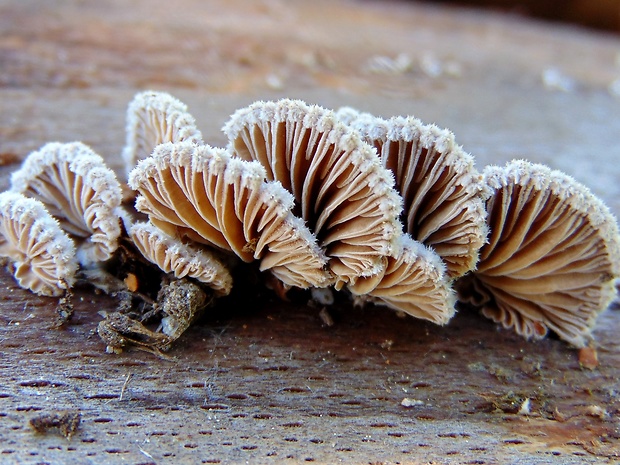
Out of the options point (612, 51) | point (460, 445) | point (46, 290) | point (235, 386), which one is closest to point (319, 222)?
point (235, 386)

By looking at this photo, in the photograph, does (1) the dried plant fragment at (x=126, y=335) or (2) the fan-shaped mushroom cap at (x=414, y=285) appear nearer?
(2) the fan-shaped mushroom cap at (x=414, y=285)

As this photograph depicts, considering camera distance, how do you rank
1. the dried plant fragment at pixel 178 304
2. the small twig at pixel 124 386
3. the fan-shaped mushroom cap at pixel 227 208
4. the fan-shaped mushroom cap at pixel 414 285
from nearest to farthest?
the fan-shaped mushroom cap at pixel 227 208 < the fan-shaped mushroom cap at pixel 414 285 < the small twig at pixel 124 386 < the dried plant fragment at pixel 178 304

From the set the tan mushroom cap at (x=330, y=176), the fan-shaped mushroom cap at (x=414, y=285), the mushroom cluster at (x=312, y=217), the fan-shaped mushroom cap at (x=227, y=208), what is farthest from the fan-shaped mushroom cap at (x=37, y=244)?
the fan-shaped mushroom cap at (x=414, y=285)

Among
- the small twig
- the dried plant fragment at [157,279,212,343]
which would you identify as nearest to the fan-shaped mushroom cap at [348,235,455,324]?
the dried plant fragment at [157,279,212,343]

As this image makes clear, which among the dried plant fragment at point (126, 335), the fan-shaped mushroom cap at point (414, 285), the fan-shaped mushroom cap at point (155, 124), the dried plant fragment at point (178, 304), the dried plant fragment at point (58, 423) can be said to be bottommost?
the dried plant fragment at point (58, 423)

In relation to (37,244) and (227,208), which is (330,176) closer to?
(227,208)

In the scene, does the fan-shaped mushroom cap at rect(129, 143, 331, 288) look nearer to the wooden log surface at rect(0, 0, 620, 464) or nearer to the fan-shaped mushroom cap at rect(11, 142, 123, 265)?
the fan-shaped mushroom cap at rect(11, 142, 123, 265)

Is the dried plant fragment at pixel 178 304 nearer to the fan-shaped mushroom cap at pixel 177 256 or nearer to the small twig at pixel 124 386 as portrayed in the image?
the fan-shaped mushroom cap at pixel 177 256
